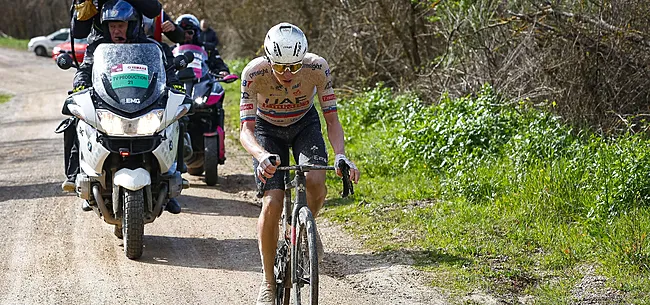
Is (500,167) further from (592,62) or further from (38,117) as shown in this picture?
(38,117)

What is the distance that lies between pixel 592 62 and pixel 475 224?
3037mm

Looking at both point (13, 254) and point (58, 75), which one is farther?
point (58, 75)

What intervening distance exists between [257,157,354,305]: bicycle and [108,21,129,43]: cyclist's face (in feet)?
9.01

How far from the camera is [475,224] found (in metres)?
7.57

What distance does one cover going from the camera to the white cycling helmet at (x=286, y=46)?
512cm

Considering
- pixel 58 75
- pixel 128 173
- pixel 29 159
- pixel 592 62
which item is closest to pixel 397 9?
pixel 592 62

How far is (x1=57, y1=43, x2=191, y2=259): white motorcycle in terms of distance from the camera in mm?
6785

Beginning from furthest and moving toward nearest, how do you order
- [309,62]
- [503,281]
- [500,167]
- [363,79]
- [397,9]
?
[363,79] < [397,9] < [500,167] < [503,281] < [309,62]

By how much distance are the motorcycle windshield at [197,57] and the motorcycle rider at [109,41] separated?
2.47m

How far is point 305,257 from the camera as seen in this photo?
494cm

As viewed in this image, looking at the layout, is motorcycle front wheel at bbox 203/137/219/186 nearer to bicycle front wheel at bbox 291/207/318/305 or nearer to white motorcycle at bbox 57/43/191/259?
white motorcycle at bbox 57/43/191/259

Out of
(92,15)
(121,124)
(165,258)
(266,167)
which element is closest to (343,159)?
(266,167)

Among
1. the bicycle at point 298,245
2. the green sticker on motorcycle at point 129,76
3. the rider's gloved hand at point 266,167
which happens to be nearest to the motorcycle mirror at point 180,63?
the green sticker on motorcycle at point 129,76

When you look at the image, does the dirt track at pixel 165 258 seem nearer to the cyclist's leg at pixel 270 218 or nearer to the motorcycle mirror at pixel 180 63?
the cyclist's leg at pixel 270 218
